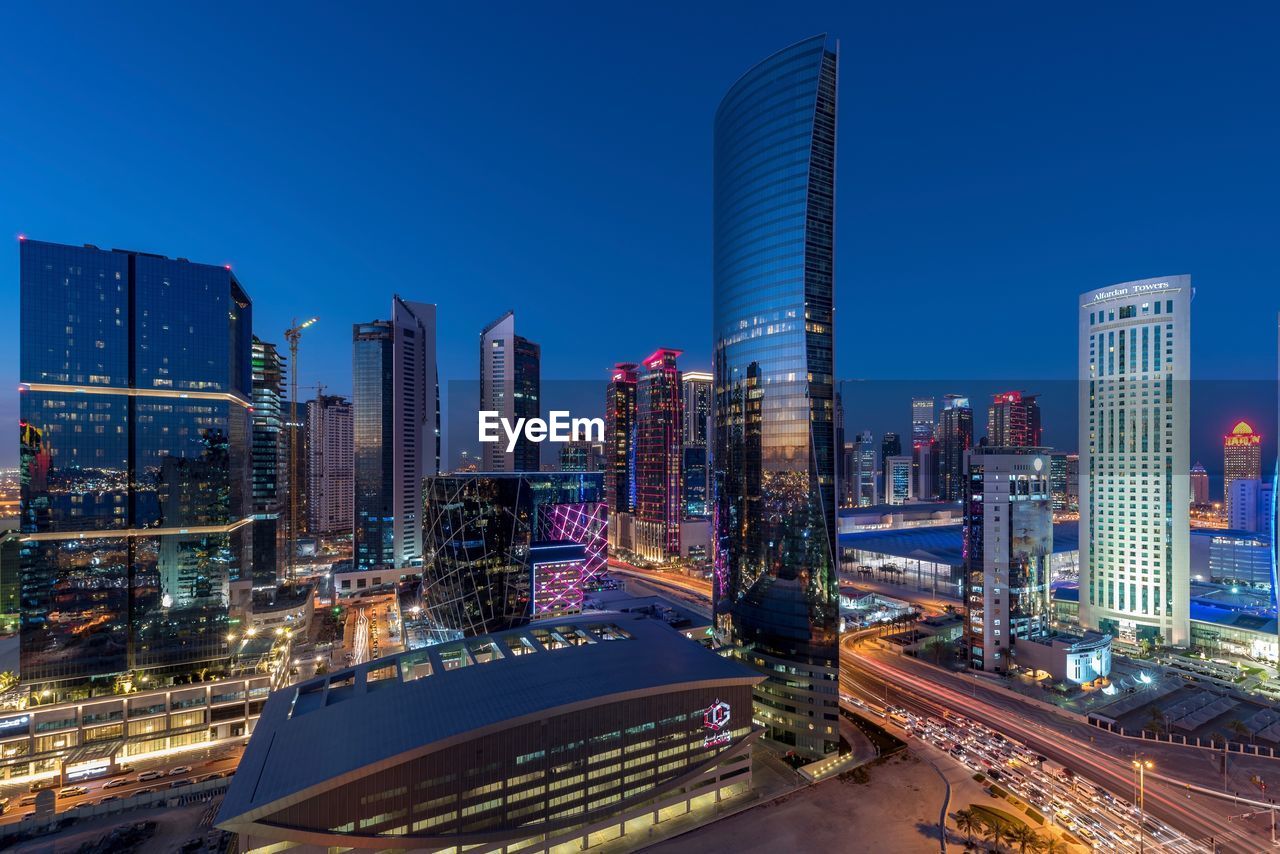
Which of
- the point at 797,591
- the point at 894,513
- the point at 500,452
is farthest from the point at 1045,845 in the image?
the point at 894,513

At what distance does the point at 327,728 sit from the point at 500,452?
96.8 m

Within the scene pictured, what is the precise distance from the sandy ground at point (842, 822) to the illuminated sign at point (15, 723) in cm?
5540

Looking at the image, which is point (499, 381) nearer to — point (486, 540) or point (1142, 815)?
point (486, 540)

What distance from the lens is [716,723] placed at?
4097 centimetres

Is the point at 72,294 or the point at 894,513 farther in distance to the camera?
the point at 894,513

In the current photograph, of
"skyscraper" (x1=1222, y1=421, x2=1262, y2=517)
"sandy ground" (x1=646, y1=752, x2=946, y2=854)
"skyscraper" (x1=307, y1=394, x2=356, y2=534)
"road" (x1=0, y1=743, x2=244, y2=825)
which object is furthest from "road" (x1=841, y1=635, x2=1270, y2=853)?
"skyscraper" (x1=1222, y1=421, x2=1262, y2=517)

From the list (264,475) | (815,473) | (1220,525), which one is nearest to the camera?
(815,473)

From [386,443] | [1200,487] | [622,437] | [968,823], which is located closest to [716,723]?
[968,823]

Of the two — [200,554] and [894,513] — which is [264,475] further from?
[894,513]

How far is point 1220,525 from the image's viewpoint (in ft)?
488

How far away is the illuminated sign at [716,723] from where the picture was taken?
40656mm

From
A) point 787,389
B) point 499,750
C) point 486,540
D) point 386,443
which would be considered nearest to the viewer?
point 499,750

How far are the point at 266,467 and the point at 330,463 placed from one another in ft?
211

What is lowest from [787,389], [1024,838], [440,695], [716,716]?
[1024,838]
